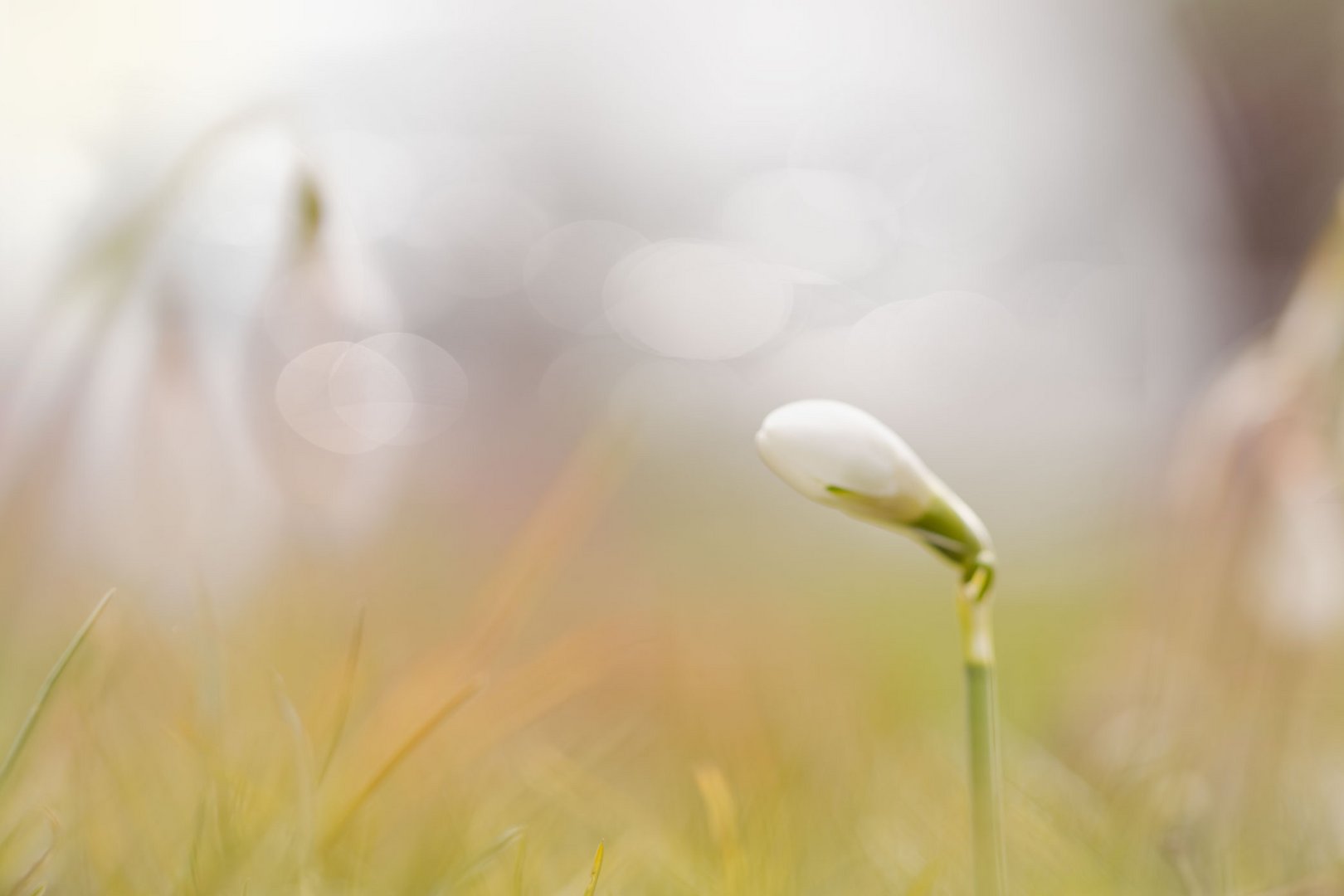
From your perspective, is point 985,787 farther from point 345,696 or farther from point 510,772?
point 510,772

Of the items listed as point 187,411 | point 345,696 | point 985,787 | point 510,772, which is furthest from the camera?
point 187,411

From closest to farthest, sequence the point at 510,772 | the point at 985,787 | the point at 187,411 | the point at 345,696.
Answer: the point at 985,787
the point at 345,696
the point at 510,772
the point at 187,411

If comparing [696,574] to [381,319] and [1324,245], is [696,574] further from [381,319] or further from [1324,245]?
[1324,245]

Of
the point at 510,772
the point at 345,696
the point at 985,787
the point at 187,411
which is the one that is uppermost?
the point at 985,787

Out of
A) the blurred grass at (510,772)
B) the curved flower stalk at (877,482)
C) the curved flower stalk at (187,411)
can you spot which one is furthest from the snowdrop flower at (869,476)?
the curved flower stalk at (187,411)

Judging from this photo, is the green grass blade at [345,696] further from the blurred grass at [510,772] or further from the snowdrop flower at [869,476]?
the snowdrop flower at [869,476]

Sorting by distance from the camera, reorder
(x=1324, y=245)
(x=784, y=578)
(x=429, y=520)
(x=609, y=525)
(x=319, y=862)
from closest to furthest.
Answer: (x=319, y=862) → (x=1324, y=245) → (x=429, y=520) → (x=784, y=578) → (x=609, y=525)

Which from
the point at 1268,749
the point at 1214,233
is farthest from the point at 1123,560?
the point at 1214,233

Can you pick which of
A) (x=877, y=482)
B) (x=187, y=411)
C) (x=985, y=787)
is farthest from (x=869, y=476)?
(x=187, y=411)
